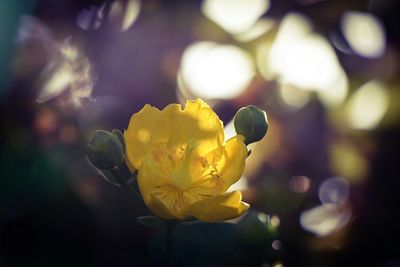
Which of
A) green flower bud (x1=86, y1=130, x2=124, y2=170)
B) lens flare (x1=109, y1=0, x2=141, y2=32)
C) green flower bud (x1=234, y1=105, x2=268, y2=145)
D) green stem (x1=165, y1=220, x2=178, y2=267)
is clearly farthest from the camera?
lens flare (x1=109, y1=0, x2=141, y2=32)

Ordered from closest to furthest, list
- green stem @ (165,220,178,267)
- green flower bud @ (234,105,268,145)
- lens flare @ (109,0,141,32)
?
green stem @ (165,220,178,267) < green flower bud @ (234,105,268,145) < lens flare @ (109,0,141,32)

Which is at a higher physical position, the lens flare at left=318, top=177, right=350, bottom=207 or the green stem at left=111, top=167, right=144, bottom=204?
the green stem at left=111, top=167, right=144, bottom=204

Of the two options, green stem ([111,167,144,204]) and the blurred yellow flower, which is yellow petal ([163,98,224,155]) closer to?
the blurred yellow flower

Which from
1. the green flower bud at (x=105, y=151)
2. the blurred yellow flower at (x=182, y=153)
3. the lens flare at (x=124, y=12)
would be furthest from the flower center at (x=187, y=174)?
the lens flare at (x=124, y=12)

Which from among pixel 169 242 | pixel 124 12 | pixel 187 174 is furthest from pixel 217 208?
pixel 124 12

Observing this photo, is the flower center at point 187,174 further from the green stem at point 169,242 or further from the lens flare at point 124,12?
the lens flare at point 124,12

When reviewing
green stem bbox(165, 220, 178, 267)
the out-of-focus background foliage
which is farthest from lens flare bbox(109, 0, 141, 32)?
green stem bbox(165, 220, 178, 267)

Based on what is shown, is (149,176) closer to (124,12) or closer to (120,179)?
(120,179)
